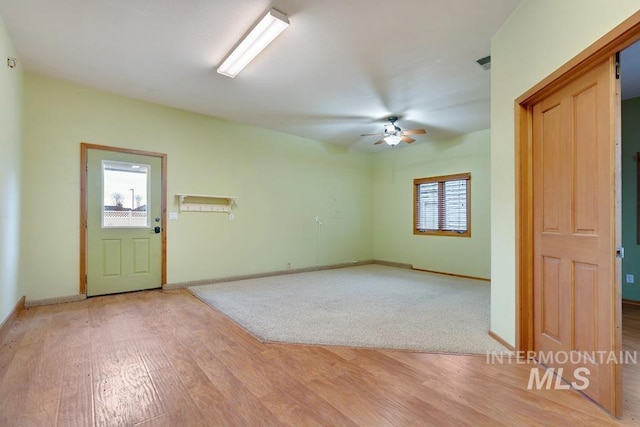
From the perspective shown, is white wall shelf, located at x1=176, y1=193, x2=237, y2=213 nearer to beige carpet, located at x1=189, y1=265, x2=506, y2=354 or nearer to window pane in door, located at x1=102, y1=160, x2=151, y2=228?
window pane in door, located at x1=102, y1=160, x2=151, y2=228

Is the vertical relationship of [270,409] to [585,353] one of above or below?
below

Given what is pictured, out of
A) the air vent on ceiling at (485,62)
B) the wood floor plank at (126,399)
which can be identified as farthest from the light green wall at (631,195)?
the wood floor plank at (126,399)

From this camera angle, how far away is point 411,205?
6.84 meters

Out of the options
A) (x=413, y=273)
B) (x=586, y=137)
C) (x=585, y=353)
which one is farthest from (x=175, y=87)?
(x=413, y=273)

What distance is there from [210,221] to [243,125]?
6.16 feet

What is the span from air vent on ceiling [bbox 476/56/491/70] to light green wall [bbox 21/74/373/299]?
377 cm

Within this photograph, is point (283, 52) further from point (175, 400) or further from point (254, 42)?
point (175, 400)

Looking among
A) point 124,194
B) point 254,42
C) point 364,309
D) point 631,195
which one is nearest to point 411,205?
point 631,195

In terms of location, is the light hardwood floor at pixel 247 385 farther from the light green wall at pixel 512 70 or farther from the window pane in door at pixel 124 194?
the window pane in door at pixel 124 194

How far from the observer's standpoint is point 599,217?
178cm

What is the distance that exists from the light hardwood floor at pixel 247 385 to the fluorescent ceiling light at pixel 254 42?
2.82m

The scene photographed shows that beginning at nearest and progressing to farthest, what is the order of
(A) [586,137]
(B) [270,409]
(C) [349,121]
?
1. (B) [270,409]
2. (A) [586,137]
3. (C) [349,121]

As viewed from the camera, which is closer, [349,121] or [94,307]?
[94,307]

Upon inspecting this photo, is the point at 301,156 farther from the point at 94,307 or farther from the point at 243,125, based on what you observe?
the point at 94,307
